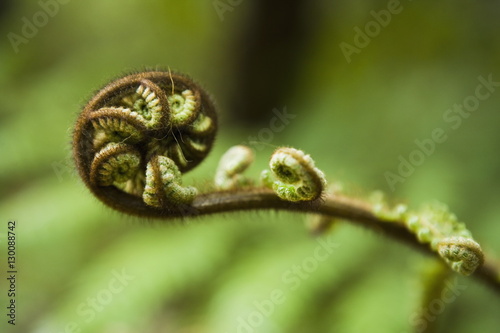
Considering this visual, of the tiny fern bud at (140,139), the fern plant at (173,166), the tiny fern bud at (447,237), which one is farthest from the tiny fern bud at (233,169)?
the tiny fern bud at (447,237)

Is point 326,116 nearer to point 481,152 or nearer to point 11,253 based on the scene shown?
point 481,152

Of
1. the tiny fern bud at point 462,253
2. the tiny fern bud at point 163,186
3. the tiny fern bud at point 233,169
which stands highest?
the tiny fern bud at point 462,253

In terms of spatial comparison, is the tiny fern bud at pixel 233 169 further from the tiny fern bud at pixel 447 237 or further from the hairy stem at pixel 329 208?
the tiny fern bud at pixel 447 237

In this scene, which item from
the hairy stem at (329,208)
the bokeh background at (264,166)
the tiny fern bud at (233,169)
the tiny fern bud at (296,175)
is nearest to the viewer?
the tiny fern bud at (296,175)

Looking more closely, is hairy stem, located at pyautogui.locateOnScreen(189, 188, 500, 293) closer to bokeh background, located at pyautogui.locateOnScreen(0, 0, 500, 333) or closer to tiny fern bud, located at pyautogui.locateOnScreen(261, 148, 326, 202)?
tiny fern bud, located at pyautogui.locateOnScreen(261, 148, 326, 202)

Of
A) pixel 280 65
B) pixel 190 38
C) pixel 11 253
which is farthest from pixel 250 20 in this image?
pixel 11 253

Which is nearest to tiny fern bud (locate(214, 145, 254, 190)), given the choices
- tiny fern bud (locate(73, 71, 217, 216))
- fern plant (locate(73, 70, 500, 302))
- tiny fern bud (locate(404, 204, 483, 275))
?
fern plant (locate(73, 70, 500, 302))
